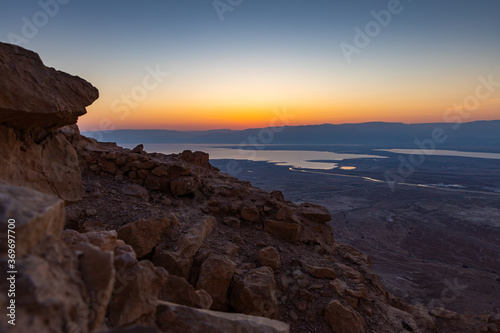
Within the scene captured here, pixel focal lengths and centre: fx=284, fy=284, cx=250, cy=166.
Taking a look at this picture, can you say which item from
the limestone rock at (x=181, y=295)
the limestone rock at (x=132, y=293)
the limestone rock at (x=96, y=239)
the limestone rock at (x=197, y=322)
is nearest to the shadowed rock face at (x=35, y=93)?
the limestone rock at (x=96, y=239)

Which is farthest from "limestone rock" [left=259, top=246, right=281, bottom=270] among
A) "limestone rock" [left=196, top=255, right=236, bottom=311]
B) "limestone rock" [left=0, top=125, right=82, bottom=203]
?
"limestone rock" [left=0, top=125, right=82, bottom=203]

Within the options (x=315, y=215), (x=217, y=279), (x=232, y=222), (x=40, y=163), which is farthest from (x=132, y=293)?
(x=315, y=215)

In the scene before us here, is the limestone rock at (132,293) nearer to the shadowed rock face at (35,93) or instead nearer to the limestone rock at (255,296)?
the limestone rock at (255,296)

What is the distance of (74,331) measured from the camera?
74.6 inches

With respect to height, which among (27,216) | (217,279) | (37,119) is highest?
(37,119)

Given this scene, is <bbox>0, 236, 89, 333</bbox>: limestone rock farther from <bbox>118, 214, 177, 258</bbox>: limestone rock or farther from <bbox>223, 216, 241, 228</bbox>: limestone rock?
<bbox>223, 216, 241, 228</bbox>: limestone rock

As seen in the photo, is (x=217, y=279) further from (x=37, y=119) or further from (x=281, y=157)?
(x=281, y=157)

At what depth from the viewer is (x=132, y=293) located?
2531 mm

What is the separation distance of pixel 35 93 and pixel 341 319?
6.39 meters

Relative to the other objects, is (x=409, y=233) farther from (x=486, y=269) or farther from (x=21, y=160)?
(x=21, y=160)

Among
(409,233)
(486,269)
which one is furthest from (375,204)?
(486,269)

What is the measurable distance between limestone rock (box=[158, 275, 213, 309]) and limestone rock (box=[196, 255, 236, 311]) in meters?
1.32

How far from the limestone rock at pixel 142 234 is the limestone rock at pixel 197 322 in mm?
3024

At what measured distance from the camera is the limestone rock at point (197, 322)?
268 cm
